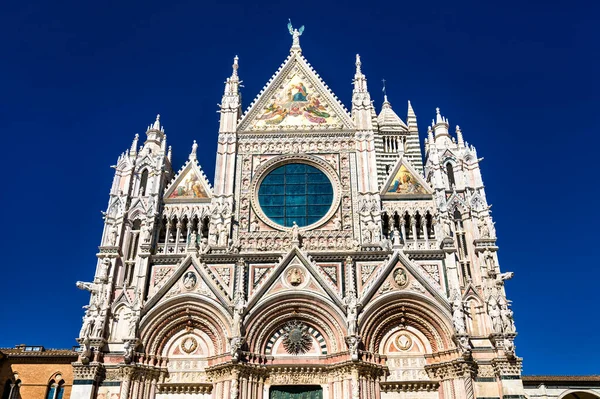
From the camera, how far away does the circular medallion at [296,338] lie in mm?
19547

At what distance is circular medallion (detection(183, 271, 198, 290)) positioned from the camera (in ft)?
66.5

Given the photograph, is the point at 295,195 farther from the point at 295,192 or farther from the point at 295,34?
the point at 295,34

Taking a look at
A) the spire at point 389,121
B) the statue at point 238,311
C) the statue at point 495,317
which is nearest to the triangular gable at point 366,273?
the statue at point 495,317

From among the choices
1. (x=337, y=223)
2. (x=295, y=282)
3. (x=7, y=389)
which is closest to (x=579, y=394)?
(x=337, y=223)

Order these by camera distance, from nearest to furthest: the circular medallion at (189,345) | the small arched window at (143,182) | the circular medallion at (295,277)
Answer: the circular medallion at (189,345) < the circular medallion at (295,277) < the small arched window at (143,182)

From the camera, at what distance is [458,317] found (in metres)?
18.8

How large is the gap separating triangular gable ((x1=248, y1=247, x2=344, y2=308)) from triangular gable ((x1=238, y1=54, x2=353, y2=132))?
6.89m

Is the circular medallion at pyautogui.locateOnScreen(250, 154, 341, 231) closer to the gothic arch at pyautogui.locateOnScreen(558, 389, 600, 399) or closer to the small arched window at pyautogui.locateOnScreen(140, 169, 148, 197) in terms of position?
the small arched window at pyautogui.locateOnScreen(140, 169, 148, 197)

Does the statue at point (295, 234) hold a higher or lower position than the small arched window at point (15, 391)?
higher

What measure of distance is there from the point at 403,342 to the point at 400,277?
90.7 inches

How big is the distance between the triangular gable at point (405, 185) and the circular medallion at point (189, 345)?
9440mm

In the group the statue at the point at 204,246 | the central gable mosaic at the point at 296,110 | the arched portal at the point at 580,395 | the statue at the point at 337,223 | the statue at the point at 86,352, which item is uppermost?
the central gable mosaic at the point at 296,110

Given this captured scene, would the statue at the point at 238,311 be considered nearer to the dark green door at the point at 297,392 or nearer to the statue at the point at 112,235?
the dark green door at the point at 297,392

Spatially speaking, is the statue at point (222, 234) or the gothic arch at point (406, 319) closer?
the gothic arch at point (406, 319)
